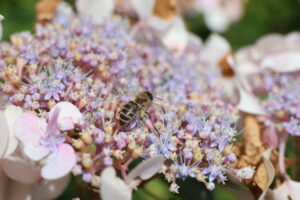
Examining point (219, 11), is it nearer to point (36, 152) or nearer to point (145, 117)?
point (145, 117)

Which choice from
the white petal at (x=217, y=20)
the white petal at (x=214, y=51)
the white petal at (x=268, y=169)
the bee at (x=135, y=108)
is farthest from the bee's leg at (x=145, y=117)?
the white petal at (x=217, y=20)

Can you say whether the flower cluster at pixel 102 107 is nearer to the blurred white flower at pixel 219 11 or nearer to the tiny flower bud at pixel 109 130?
the tiny flower bud at pixel 109 130

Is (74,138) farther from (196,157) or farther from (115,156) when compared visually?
(196,157)

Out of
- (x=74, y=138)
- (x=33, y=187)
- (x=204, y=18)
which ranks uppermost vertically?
(x=74, y=138)

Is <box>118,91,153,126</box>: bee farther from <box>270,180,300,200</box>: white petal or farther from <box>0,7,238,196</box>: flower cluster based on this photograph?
<box>270,180,300,200</box>: white petal

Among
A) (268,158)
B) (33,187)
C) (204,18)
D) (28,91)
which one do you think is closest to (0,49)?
(28,91)

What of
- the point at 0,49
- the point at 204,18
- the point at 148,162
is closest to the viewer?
the point at 148,162

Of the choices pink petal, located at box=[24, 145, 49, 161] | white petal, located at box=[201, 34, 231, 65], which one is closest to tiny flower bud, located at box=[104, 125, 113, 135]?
pink petal, located at box=[24, 145, 49, 161]
